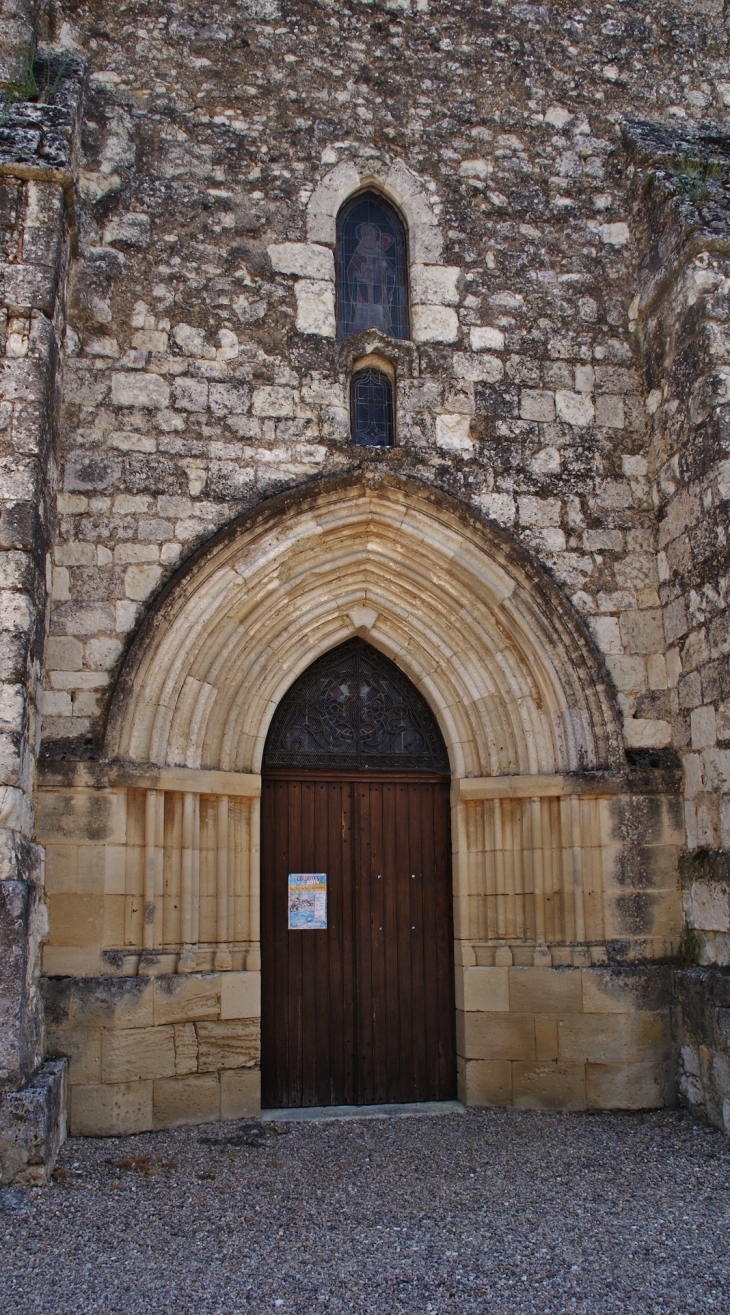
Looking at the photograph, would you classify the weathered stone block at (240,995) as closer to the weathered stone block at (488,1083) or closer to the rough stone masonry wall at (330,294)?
the weathered stone block at (488,1083)

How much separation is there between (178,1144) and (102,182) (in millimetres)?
4866

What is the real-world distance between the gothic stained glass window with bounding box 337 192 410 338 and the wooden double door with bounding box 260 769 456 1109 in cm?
262


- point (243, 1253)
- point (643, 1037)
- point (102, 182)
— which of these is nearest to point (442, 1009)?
point (643, 1037)

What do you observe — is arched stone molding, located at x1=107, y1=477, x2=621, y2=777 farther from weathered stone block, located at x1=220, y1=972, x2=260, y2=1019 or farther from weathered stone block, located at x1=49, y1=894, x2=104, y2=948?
weathered stone block, located at x1=220, y1=972, x2=260, y2=1019

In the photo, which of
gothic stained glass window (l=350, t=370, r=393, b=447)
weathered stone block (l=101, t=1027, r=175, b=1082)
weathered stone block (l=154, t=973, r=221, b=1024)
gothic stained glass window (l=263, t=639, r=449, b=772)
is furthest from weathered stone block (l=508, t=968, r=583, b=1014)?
gothic stained glass window (l=350, t=370, r=393, b=447)

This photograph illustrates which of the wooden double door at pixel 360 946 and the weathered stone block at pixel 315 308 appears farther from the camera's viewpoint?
the weathered stone block at pixel 315 308

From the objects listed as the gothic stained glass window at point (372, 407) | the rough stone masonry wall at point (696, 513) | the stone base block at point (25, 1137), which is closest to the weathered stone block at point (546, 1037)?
the rough stone masonry wall at point (696, 513)

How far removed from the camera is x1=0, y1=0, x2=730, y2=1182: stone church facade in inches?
184

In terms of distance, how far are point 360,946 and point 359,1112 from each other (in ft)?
2.70

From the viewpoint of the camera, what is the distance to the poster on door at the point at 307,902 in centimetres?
532

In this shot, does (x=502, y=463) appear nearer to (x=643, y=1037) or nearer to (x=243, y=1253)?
(x=643, y=1037)

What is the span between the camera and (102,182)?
17.5 ft

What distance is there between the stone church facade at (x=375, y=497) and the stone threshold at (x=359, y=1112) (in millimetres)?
180

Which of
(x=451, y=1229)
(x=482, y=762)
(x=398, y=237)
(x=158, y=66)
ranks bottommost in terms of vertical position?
(x=451, y=1229)
